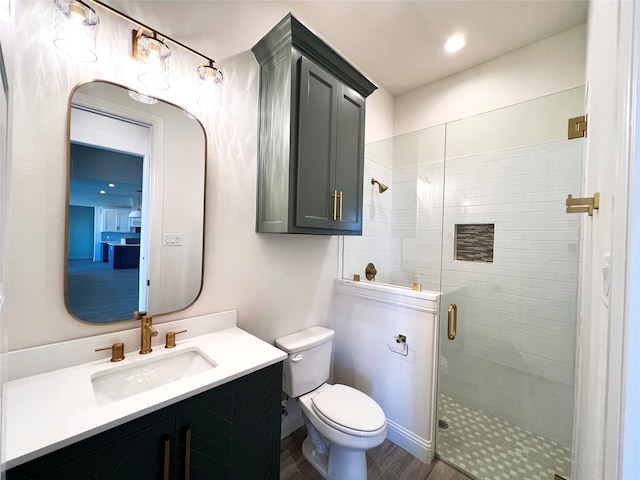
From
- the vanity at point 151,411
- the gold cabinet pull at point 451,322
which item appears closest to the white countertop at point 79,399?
the vanity at point 151,411

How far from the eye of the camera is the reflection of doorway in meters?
1.03

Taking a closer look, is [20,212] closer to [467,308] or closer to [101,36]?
[101,36]

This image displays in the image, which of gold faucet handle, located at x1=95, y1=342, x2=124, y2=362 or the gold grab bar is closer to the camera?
the gold grab bar

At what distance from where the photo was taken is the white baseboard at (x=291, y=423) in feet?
5.74

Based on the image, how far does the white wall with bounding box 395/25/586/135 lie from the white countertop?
254cm

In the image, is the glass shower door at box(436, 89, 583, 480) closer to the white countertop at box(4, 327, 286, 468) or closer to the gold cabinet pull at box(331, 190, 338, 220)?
the gold cabinet pull at box(331, 190, 338, 220)

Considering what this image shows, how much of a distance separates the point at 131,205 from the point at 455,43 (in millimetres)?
2492

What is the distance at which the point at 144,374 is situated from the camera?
1.10 meters

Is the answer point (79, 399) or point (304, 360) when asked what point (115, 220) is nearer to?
point (79, 399)

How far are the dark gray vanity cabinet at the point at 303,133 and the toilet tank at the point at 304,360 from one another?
730 millimetres

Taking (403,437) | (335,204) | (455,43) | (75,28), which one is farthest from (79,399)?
(455,43)

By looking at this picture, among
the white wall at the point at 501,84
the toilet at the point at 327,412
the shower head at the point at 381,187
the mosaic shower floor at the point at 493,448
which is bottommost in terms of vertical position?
the mosaic shower floor at the point at 493,448

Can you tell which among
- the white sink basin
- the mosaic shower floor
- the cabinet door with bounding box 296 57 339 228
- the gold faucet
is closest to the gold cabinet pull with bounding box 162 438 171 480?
the white sink basin

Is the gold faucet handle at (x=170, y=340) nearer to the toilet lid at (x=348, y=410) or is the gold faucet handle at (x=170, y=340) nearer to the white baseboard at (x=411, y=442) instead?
the toilet lid at (x=348, y=410)
